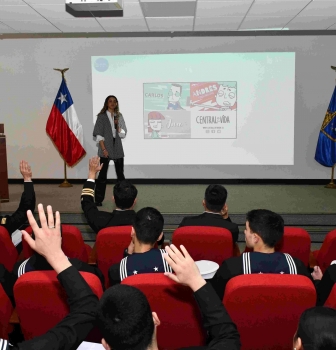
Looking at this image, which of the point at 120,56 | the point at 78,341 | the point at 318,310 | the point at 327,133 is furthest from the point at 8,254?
the point at 327,133

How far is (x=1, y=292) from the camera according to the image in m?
1.73

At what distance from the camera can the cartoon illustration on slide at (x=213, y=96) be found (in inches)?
261

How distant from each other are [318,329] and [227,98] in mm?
5888

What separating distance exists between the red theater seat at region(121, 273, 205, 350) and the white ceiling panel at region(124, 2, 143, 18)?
152 inches

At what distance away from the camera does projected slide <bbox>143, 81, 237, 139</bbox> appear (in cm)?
665

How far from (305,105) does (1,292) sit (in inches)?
239

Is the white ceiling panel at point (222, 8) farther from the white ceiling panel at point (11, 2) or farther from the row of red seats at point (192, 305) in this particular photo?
the row of red seats at point (192, 305)

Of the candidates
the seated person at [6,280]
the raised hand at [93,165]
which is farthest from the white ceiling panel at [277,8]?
the seated person at [6,280]

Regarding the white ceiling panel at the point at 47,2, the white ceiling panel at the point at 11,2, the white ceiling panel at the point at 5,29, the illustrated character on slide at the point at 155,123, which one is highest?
the white ceiling panel at the point at 5,29

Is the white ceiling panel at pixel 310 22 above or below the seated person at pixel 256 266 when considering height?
above

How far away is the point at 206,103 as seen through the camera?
21.9 feet

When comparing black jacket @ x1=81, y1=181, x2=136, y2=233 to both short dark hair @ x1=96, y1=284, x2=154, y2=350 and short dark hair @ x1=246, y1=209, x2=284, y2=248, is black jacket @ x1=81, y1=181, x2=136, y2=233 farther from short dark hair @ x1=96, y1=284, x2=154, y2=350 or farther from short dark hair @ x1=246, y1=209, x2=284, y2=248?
short dark hair @ x1=96, y1=284, x2=154, y2=350

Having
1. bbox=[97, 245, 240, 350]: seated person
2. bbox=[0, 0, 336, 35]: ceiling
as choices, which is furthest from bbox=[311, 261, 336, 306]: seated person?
bbox=[0, 0, 336, 35]: ceiling

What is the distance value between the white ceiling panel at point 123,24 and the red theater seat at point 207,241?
389 cm
